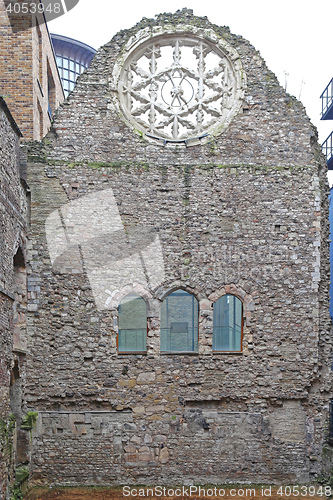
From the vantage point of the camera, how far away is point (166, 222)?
1148cm

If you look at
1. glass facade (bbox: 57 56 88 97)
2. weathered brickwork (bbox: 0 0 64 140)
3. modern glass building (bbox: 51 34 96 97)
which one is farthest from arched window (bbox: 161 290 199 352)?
glass facade (bbox: 57 56 88 97)

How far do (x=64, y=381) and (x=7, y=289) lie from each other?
2.59m

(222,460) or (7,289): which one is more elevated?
(7,289)

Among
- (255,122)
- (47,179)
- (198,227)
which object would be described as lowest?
(198,227)

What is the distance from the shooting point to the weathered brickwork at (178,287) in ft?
35.7

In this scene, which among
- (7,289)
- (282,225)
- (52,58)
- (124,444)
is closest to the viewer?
(7,289)

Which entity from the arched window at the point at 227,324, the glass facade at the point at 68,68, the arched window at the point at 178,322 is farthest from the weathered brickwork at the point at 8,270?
the glass facade at the point at 68,68

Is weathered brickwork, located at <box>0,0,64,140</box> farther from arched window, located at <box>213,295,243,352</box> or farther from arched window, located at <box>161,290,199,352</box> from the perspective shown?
arched window, located at <box>161,290,199,352</box>

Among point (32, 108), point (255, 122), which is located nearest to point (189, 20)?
point (255, 122)

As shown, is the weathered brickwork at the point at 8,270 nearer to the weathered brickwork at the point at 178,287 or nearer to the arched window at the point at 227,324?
the weathered brickwork at the point at 178,287

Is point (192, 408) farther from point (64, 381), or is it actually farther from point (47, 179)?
point (47, 179)

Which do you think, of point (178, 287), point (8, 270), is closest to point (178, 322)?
point (178, 287)

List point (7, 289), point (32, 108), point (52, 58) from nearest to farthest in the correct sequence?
point (7, 289), point (32, 108), point (52, 58)

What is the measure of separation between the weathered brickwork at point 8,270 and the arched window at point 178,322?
35.4ft
